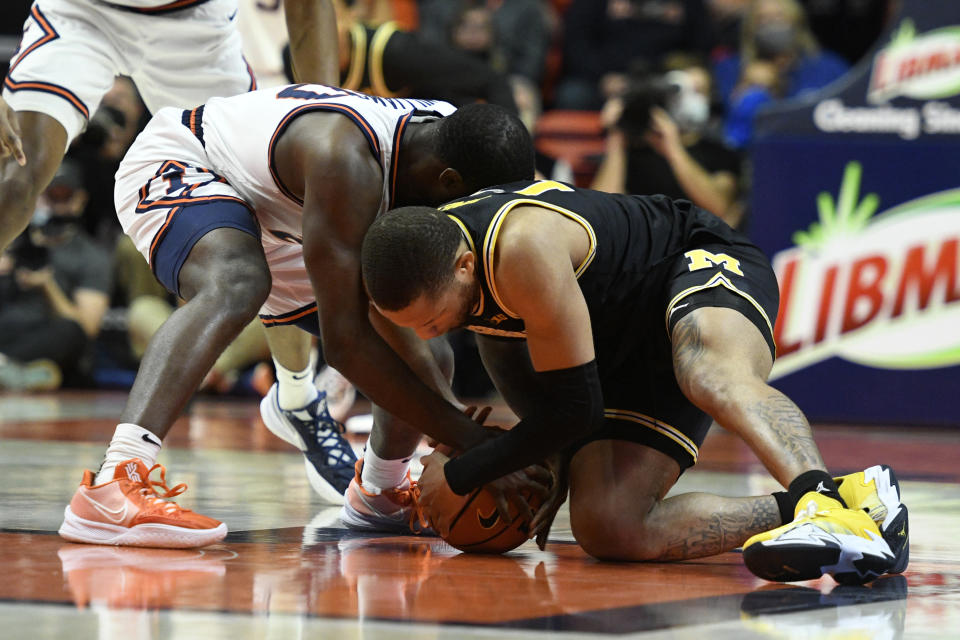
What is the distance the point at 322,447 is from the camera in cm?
430

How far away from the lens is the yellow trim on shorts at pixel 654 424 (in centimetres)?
339

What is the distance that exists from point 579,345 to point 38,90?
2.04 metres

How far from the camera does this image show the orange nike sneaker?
124 inches

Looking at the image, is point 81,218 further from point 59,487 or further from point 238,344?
point 59,487

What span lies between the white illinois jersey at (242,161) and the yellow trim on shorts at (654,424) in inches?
29.0

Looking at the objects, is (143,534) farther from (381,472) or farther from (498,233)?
(498,233)

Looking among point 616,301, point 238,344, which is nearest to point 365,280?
point 616,301

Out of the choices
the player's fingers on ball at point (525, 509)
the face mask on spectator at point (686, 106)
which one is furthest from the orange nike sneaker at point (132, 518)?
the face mask on spectator at point (686, 106)

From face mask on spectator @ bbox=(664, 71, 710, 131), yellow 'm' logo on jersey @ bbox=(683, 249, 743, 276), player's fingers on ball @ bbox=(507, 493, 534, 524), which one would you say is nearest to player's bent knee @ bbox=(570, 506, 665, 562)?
player's fingers on ball @ bbox=(507, 493, 534, 524)

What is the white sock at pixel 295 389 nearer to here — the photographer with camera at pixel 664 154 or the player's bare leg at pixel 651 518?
the player's bare leg at pixel 651 518

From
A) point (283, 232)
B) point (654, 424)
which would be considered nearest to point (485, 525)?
point (654, 424)

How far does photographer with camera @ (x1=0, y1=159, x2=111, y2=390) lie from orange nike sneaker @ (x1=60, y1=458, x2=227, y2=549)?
21.2 feet

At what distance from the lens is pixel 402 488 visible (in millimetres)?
A: 3768

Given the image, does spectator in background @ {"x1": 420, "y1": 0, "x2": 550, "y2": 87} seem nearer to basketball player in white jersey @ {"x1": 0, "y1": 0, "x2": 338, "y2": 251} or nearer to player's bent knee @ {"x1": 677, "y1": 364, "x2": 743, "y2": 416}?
basketball player in white jersey @ {"x1": 0, "y1": 0, "x2": 338, "y2": 251}
